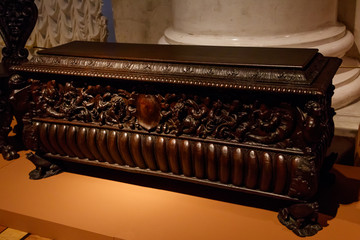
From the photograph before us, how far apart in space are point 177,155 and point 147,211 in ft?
0.99

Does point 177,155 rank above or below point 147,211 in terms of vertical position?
above

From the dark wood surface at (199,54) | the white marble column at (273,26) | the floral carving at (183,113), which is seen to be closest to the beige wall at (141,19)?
the white marble column at (273,26)

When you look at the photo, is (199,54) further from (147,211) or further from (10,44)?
(10,44)

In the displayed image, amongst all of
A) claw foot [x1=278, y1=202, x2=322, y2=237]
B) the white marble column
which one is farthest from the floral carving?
the white marble column

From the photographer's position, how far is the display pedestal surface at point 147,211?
1.67 meters

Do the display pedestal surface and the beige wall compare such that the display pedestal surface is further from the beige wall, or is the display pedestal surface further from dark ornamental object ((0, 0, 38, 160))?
the beige wall

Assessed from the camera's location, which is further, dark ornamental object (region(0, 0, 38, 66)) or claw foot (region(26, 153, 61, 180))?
dark ornamental object (region(0, 0, 38, 66))

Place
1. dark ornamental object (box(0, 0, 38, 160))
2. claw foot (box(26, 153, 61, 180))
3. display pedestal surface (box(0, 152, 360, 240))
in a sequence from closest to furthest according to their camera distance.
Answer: display pedestal surface (box(0, 152, 360, 240))
claw foot (box(26, 153, 61, 180))
dark ornamental object (box(0, 0, 38, 160))

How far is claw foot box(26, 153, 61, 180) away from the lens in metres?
2.16

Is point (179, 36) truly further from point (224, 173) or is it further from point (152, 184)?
point (224, 173)

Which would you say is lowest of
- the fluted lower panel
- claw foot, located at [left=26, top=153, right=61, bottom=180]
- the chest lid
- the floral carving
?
claw foot, located at [left=26, top=153, right=61, bottom=180]

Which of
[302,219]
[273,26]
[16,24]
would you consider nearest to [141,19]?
[16,24]

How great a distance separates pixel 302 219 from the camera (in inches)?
63.5

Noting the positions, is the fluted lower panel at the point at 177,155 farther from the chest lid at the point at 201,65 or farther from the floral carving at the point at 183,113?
the chest lid at the point at 201,65
